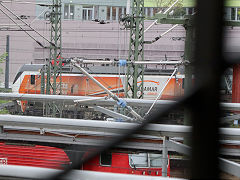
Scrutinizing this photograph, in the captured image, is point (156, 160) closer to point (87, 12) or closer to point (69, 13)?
point (87, 12)

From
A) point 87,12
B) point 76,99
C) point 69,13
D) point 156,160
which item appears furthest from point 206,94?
point 69,13

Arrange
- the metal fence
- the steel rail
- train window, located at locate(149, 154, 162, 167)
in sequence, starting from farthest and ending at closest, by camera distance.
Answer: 1. the steel rail
2. train window, located at locate(149, 154, 162, 167)
3. the metal fence

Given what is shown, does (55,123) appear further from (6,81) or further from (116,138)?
(6,81)

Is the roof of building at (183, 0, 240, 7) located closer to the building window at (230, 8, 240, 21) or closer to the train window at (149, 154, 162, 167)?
the building window at (230, 8, 240, 21)

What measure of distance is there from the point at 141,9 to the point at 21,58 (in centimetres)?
704

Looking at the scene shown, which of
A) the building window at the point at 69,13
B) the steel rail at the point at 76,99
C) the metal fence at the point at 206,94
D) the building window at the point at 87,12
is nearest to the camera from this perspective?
the metal fence at the point at 206,94

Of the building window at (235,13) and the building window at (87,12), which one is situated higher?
the building window at (87,12)

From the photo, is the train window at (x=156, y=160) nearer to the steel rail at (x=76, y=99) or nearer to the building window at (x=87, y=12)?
the steel rail at (x=76, y=99)

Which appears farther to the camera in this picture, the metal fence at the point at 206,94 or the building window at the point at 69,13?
the building window at the point at 69,13

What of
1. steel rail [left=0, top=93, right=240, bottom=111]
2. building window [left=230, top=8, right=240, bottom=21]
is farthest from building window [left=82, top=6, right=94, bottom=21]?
building window [left=230, top=8, right=240, bottom=21]

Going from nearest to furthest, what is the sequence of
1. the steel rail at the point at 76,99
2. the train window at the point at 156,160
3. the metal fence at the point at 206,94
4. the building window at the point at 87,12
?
the metal fence at the point at 206,94
the train window at the point at 156,160
the steel rail at the point at 76,99
the building window at the point at 87,12

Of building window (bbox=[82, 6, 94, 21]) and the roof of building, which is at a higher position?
building window (bbox=[82, 6, 94, 21])

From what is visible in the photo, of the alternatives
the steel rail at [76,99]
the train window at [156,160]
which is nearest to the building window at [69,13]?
the steel rail at [76,99]

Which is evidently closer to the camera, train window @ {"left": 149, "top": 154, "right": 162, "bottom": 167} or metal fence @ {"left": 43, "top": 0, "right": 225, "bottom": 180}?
metal fence @ {"left": 43, "top": 0, "right": 225, "bottom": 180}
